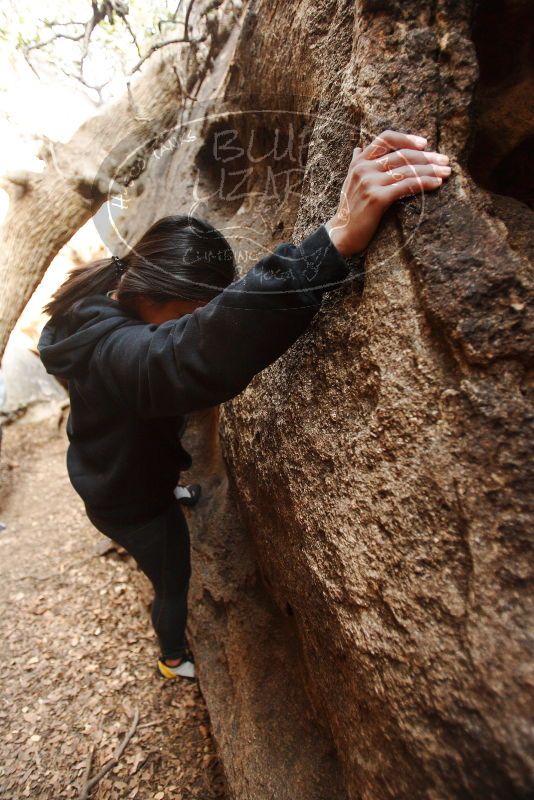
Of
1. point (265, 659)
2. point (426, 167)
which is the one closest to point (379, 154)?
point (426, 167)

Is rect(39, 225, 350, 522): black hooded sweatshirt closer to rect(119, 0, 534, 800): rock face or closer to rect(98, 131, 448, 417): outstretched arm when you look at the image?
rect(98, 131, 448, 417): outstretched arm

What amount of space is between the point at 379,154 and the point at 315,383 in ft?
1.90

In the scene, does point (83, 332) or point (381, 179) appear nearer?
point (381, 179)

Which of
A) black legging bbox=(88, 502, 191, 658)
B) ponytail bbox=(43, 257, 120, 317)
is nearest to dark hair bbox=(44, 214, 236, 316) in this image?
ponytail bbox=(43, 257, 120, 317)

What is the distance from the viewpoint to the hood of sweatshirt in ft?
4.27

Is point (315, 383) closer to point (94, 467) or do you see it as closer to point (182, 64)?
point (94, 467)

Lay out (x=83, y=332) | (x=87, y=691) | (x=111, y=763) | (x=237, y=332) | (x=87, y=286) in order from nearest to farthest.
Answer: (x=237, y=332) < (x=83, y=332) < (x=87, y=286) < (x=111, y=763) < (x=87, y=691)

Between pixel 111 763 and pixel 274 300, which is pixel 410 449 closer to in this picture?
pixel 274 300

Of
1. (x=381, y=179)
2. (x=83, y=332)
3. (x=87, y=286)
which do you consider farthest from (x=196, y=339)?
(x=87, y=286)

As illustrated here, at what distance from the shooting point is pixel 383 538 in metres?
1.02

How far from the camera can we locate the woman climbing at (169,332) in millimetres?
1059

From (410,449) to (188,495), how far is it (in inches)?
72.5

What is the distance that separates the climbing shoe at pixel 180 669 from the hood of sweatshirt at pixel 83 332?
1.77 metres

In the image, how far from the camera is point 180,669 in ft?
7.73
